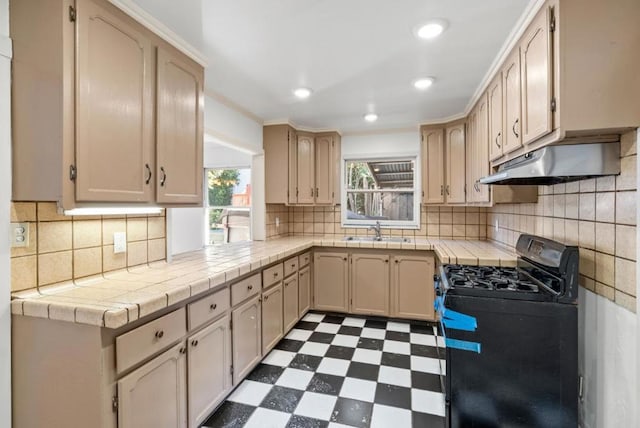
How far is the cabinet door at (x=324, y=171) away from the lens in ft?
12.1

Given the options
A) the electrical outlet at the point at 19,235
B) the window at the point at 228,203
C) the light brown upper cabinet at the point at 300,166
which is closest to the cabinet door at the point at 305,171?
the light brown upper cabinet at the point at 300,166

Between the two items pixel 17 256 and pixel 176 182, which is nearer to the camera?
pixel 17 256

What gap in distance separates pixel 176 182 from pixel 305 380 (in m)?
1.64

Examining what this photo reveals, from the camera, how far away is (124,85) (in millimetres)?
1449

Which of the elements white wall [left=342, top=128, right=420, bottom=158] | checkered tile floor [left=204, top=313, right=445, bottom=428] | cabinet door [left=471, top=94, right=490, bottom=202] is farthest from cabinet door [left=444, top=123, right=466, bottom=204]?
checkered tile floor [left=204, top=313, right=445, bottom=428]

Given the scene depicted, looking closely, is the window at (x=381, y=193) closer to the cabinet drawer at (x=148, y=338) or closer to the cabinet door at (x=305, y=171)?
the cabinet door at (x=305, y=171)

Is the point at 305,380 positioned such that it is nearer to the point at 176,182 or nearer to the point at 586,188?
the point at 176,182

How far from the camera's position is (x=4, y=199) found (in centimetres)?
128

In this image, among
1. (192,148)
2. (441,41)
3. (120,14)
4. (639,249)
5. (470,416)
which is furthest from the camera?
(192,148)

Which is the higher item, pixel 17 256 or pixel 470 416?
pixel 17 256

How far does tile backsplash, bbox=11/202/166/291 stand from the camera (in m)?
1.34

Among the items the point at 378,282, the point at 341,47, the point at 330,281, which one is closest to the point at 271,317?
the point at 330,281

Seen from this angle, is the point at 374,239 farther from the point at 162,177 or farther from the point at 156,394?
the point at 156,394

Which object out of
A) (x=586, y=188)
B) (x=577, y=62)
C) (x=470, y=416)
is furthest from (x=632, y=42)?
(x=470, y=416)
